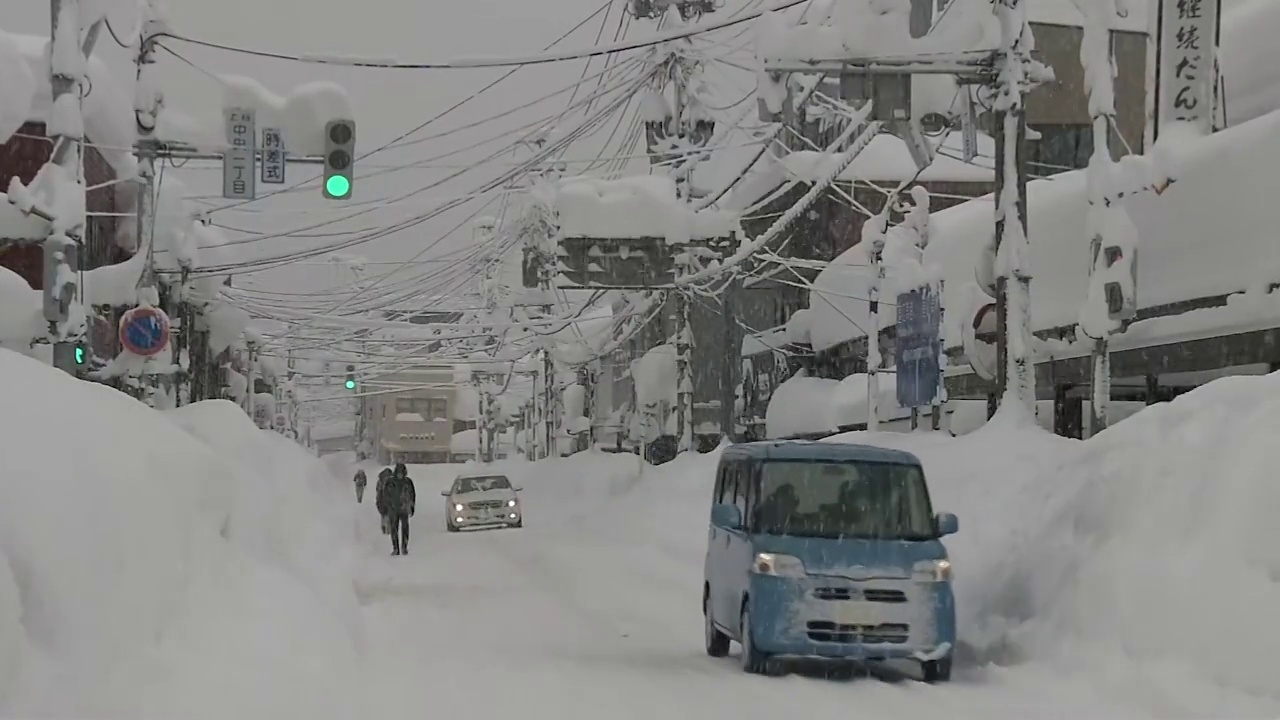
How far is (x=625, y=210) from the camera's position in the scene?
3180cm

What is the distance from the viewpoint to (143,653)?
802 centimetres

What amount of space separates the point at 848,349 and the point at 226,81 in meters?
24.0

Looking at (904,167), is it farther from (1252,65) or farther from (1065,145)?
(1252,65)

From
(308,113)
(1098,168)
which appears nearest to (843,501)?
(1098,168)

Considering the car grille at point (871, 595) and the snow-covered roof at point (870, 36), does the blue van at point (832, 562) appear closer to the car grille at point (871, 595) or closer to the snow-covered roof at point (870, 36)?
the car grille at point (871, 595)

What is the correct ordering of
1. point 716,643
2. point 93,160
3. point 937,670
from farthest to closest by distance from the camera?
point 93,160 → point 716,643 → point 937,670

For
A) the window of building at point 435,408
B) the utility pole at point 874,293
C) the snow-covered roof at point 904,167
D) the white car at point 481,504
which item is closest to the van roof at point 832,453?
the utility pole at point 874,293

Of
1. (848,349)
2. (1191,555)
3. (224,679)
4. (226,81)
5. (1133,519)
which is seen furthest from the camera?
(848,349)

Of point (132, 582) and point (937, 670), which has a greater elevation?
point (132, 582)

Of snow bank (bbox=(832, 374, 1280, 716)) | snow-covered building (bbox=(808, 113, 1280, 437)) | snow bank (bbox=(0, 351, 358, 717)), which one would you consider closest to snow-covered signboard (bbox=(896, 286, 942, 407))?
snow-covered building (bbox=(808, 113, 1280, 437))

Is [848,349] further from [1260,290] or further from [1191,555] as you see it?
[1191,555]

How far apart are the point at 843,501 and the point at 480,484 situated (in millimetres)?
29005

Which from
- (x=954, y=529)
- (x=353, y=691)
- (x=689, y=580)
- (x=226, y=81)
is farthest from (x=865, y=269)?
(x=353, y=691)

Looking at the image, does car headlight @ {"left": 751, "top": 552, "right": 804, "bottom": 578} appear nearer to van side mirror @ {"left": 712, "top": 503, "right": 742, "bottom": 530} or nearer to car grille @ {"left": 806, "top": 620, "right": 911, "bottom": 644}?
car grille @ {"left": 806, "top": 620, "right": 911, "bottom": 644}
